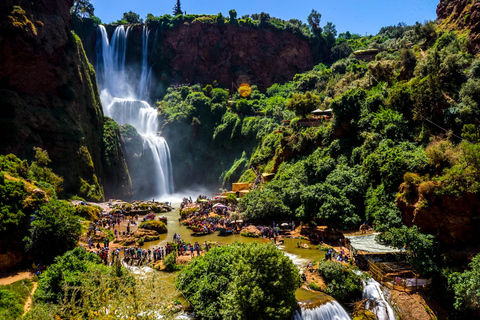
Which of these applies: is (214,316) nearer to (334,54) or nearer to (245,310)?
(245,310)

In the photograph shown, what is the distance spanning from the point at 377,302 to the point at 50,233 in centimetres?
1942

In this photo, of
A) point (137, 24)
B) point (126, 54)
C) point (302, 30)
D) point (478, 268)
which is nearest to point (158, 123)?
point (126, 54)

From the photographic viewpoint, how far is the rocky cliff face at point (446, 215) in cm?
1670

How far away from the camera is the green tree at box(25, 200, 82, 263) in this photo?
19297 millimetres

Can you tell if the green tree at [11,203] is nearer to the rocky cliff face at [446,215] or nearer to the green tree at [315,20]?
the rocky cliff face at [446,215]

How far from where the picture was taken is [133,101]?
228ft

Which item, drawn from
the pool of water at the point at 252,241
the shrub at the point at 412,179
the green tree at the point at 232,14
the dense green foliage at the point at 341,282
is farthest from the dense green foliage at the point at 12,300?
the green tree at the point at 232,14

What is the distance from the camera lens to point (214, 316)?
14.5 m

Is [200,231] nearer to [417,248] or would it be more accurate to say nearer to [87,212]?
[87,212]

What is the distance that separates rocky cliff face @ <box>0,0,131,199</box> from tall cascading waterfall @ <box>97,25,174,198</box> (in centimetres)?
1413

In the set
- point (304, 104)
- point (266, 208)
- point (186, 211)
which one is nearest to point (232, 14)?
point (304, 104)

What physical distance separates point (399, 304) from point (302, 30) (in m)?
77.0

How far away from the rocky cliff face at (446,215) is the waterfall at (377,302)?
460 centimetres

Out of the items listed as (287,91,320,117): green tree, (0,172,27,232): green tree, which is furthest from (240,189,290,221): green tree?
(0,172,27,232): green tree
